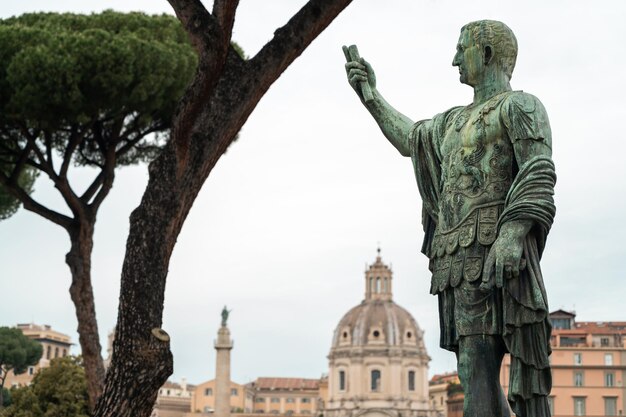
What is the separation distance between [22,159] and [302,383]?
10281 cm

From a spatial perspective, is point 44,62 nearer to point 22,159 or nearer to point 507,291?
point 22,159

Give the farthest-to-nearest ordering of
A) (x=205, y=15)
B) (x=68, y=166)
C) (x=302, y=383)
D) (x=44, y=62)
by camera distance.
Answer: (x=302, y=383)
(x=68, y=166)
(x=44, y=62)
(x=205, y=15)

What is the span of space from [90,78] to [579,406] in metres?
46.7

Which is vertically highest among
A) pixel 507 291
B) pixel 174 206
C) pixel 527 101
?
pixel 174 206

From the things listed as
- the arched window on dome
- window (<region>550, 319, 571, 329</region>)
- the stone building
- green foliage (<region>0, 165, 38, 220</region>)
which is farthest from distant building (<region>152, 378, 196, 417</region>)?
green foliage (<region>0, 165, 38, 220</region>)

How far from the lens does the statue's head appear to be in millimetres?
4883

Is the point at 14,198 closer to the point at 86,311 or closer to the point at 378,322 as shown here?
the point at 86,311

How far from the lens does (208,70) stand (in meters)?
10.0

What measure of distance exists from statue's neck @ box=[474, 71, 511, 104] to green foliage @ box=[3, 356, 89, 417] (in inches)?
1108

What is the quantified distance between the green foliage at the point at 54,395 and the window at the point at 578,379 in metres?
32.7

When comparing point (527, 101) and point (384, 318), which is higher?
point (384, 318)

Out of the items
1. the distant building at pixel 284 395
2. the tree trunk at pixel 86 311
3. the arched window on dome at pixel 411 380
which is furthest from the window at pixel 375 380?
the tree trunk at pixel 86 311

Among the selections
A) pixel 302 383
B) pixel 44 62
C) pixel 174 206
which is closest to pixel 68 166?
pixel 44 62

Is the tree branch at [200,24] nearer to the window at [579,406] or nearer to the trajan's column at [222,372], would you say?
the window at [579,406]
